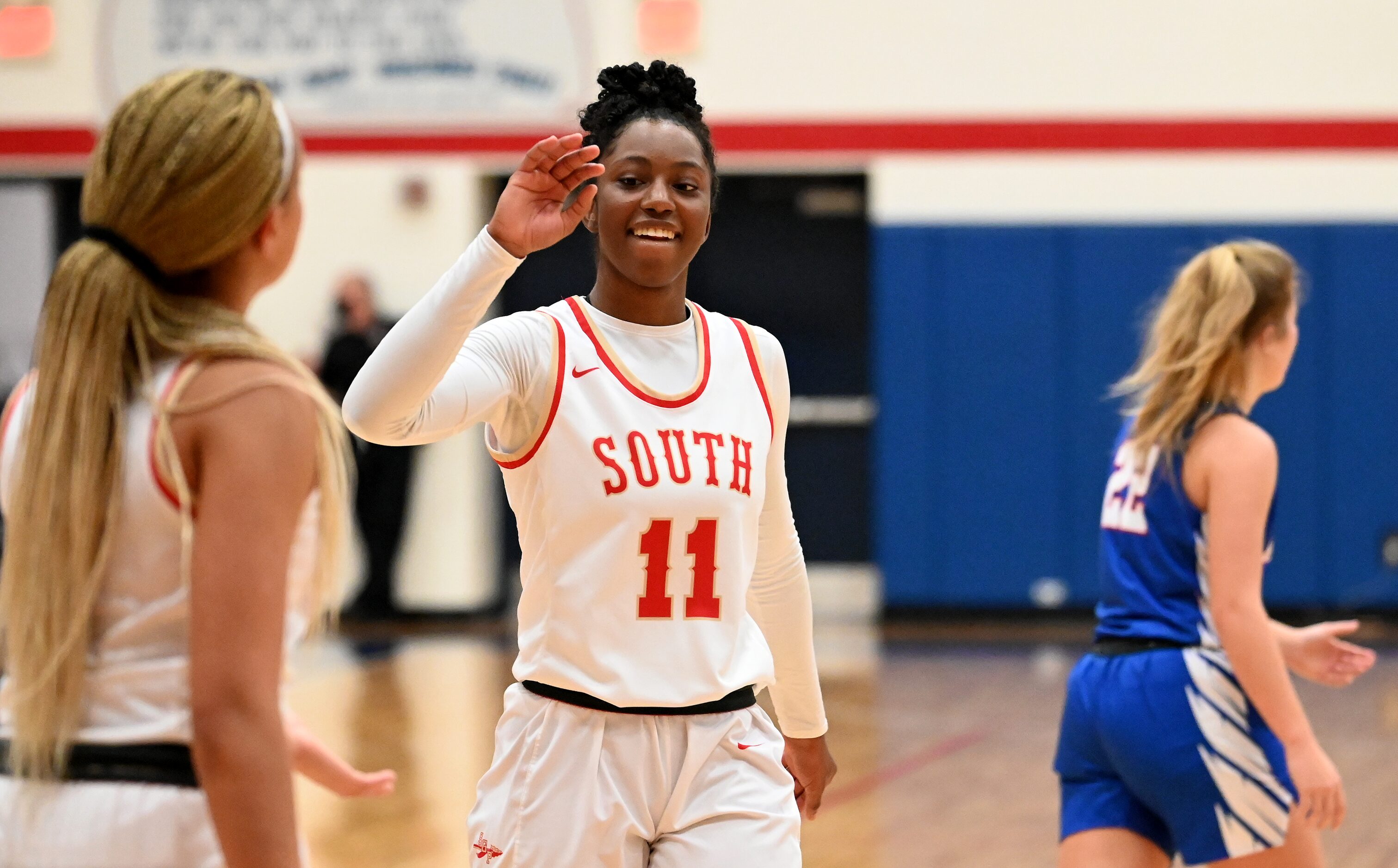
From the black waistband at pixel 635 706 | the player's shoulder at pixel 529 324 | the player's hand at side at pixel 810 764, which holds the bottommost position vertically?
the player's hand at side at pixel 810 764

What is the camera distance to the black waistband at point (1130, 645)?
2781 millimetres

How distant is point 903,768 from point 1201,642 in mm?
3045

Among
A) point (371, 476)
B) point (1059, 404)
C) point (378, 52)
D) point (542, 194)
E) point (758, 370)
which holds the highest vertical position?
point (378, 52)

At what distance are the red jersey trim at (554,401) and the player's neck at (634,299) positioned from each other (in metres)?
0.11

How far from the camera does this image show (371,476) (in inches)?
373

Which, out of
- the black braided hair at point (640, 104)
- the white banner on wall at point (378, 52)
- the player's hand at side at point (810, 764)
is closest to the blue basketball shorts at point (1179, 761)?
the player's hand at side at point (810, 764)

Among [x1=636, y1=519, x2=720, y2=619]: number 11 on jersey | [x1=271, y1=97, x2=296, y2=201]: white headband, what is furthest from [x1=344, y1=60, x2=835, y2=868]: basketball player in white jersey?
[x1=271, y1=97, x2=296, y2=201]: white headband

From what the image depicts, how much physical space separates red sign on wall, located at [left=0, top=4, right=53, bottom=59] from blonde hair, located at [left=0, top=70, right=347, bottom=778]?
30.2ft

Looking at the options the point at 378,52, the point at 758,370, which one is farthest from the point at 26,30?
the point at 758,370

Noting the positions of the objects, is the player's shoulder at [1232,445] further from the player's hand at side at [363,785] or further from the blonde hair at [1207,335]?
the player's hand at side at [363,785]

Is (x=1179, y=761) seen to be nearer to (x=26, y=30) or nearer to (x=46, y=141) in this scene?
Answer: (x=46, y=141)

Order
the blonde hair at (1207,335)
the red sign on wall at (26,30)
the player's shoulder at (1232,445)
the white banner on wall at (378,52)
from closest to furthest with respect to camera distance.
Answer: the player's shoulder at (1232,445), the blonde hair at (1207,335), the white banner on wall at (378,52), the red sign on wall at (26,30)

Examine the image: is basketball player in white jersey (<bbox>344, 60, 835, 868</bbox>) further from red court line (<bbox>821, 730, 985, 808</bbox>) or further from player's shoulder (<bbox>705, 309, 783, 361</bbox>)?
red court line (<bbox>821, 730, 985, 808</bbox>)

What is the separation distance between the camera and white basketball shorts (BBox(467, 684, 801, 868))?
2.05 m
